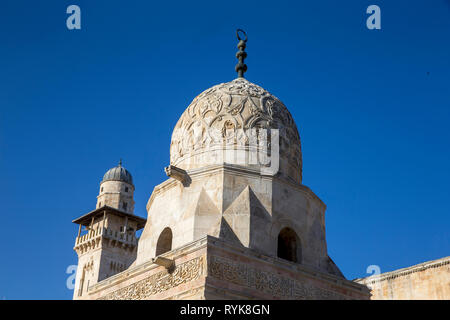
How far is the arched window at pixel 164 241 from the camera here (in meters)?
10.3

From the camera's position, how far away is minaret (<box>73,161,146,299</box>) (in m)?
33.3

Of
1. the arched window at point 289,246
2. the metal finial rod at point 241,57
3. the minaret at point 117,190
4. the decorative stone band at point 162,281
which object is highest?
the minaret at point 117,190

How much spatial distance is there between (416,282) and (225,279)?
22.3ft

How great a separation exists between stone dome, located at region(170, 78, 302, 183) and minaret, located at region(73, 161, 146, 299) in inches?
891

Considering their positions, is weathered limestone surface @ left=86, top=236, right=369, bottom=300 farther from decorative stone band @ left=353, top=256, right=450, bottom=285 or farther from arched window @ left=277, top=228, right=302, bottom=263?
decorative stone band @ left=353, top=256, right=450, bottom=285

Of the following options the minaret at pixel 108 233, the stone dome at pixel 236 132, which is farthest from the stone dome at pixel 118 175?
the stone dome at pixel 236 132

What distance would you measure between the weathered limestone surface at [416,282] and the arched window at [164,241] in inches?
246

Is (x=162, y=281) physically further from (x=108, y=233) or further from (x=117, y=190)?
(x=117, y=190)

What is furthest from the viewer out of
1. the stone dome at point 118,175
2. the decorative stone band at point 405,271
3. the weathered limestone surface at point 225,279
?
the stone dome at point 118,175

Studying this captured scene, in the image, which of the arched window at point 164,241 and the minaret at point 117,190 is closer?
the arched window at point 164,241

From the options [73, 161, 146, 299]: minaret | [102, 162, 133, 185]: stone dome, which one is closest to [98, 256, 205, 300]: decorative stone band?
[73, 161, 146, 299]: minaret

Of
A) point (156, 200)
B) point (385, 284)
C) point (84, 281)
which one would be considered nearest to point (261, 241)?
point (156, 200)

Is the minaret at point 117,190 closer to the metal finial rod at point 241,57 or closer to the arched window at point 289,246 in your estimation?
the metal finial rod at point 241,57
